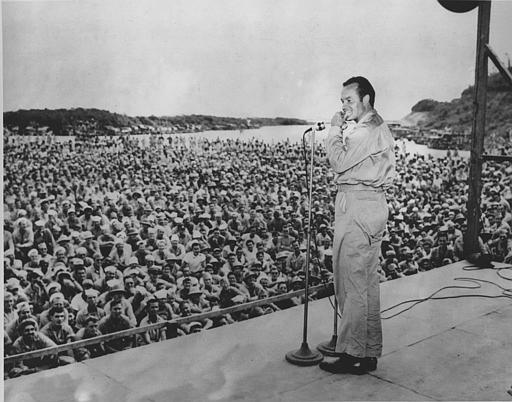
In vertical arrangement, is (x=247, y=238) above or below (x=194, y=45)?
below

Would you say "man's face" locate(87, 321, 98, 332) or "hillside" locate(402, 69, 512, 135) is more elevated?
"hillside" locate(402, 69, 512, 135)

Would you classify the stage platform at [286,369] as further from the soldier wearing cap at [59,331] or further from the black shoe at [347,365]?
the soldier wearing cap at [59,331]

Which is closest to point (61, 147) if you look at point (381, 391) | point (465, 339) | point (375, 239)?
point (375, 239)

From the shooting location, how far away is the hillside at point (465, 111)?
6.29 metres

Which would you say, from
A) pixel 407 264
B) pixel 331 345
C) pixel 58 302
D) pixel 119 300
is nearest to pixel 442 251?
pixel 407 264

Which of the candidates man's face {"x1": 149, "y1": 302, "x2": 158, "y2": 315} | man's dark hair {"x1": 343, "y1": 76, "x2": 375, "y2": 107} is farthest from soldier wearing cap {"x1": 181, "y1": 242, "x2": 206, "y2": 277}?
man's dark hair {"x1": 343, "y1": 76, "x2": 375, "y2": 107}

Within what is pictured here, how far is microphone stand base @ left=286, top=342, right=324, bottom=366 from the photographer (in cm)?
365

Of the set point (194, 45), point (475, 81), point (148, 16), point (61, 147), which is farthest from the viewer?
point (475, 81)

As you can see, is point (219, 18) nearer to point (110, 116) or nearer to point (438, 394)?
point (110, 116)

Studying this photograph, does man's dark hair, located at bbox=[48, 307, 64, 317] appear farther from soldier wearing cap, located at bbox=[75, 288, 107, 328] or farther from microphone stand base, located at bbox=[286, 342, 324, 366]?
microphone stand base, located at bbox=[286, 342, 324, 366]

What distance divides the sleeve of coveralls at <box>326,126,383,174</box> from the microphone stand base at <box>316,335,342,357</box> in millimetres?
1127

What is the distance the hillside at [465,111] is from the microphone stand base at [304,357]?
3110 millimetres

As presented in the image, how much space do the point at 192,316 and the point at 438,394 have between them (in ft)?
5.90

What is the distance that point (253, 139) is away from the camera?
4879mm
